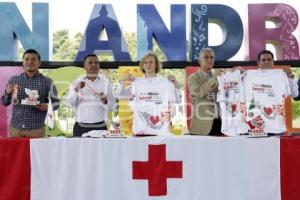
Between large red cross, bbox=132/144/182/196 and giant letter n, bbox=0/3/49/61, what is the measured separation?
3752 millimetres

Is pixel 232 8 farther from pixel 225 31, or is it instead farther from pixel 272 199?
pixel 272 199

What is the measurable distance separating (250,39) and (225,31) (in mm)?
367

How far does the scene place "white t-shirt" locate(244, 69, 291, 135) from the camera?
12.1ft

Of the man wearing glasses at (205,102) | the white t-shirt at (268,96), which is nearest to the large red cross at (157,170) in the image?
the man wearing glasses at (205,102)

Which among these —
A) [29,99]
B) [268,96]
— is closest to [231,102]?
[268,96]

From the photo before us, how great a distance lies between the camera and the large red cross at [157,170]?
9.77 feet

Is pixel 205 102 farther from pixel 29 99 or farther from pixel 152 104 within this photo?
A: pixel 29 99

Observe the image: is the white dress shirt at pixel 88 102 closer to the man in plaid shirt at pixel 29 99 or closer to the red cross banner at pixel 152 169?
the man in plaid shirt at pixel 29 99

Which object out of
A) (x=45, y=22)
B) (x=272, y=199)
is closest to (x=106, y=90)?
(x=272, y=199)

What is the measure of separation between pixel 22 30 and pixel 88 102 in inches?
128

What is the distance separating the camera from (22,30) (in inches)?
255

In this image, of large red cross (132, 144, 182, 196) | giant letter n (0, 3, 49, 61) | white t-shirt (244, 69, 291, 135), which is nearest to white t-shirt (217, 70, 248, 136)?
white t-shirt (244, 69, 291, 135)

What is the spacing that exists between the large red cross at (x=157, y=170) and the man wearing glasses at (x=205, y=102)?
2.51ft

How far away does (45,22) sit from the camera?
6.48 meters
